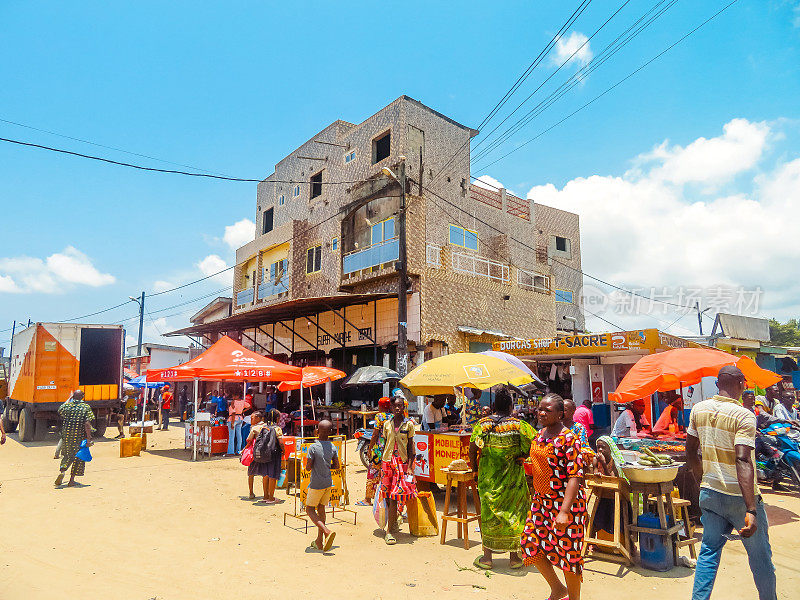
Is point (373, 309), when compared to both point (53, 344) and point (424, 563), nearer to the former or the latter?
point (53, 344)

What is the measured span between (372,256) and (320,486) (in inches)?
579

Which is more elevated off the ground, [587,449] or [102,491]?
[587,449]

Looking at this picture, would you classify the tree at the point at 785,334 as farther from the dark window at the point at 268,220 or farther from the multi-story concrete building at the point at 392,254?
the dark window at the point at 268,220

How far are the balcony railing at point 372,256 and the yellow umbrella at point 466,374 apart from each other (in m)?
10.8

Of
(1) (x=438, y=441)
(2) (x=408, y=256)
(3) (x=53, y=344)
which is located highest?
(2) (x=408, y=256)

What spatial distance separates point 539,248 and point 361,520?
22665 millimetres

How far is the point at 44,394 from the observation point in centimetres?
1720

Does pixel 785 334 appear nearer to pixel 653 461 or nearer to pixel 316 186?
pixel 316 186

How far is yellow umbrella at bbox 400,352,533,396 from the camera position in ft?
26.5

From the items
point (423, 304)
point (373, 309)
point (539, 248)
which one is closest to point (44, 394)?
point (373, 309)

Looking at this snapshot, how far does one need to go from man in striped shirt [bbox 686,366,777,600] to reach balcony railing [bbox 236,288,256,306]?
27151 mm

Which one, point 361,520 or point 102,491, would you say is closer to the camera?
point 361,520

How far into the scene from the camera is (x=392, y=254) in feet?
64.0

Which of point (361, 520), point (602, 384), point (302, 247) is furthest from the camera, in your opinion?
point (302, 247)
